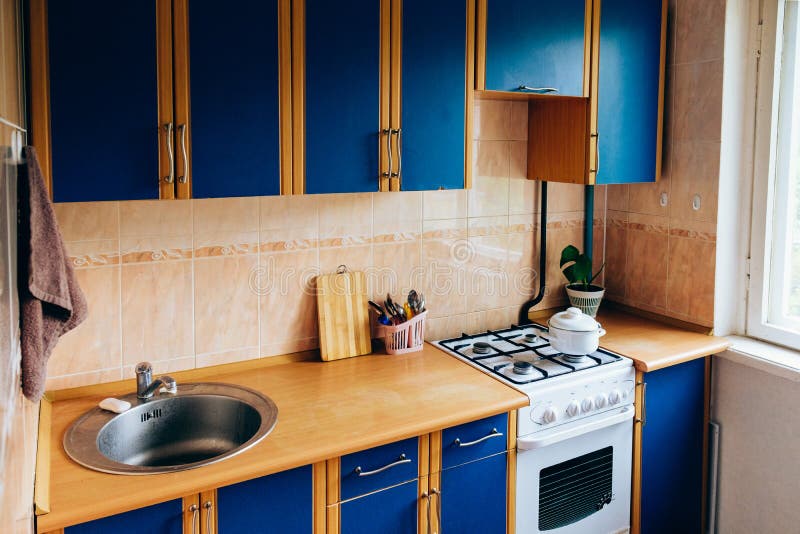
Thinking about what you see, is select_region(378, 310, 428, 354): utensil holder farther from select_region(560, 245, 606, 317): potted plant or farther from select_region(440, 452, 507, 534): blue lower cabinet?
select_region(560, 245, 606, 317): potted plant

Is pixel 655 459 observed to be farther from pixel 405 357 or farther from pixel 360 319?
pixel 360 319

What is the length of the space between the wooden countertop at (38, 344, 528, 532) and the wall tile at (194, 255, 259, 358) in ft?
0.31

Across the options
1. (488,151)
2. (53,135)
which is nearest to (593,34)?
(488,151)

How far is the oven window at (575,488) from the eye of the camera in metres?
2.49

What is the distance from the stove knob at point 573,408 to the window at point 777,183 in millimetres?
946

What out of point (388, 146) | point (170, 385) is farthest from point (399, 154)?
point (170, 385)

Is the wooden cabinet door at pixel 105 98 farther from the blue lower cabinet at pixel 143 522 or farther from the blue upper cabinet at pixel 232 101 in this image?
the blue lower cabinet at pixel 143 522

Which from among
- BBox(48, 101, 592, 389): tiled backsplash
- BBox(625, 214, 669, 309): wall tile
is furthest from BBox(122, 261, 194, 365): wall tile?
BBox(625, 214, 669, 309): wall tile

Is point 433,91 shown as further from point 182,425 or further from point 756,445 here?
point 756,445

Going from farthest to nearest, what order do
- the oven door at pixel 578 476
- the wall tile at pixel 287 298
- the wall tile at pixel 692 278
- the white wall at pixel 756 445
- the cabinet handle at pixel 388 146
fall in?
1. the wall tile at pixel 692 278
2. the white wall at pixel 756 445
3. the wall tile at pixel 287 298
4. the oven door at pixel 578 476
5. the cabinet handle at pixel 388 146

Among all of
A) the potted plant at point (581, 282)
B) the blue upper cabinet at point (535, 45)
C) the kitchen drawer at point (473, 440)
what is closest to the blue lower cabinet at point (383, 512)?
the kitchen drawer at point (473, 440)

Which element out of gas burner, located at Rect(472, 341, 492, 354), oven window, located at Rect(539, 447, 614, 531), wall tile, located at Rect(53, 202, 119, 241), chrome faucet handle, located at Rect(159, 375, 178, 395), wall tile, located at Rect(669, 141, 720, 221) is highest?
wall tile, located at Rect(669, 141, 720, 221)

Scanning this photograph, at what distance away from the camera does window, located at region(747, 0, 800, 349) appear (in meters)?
2.71

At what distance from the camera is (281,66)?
2123 millimetres
